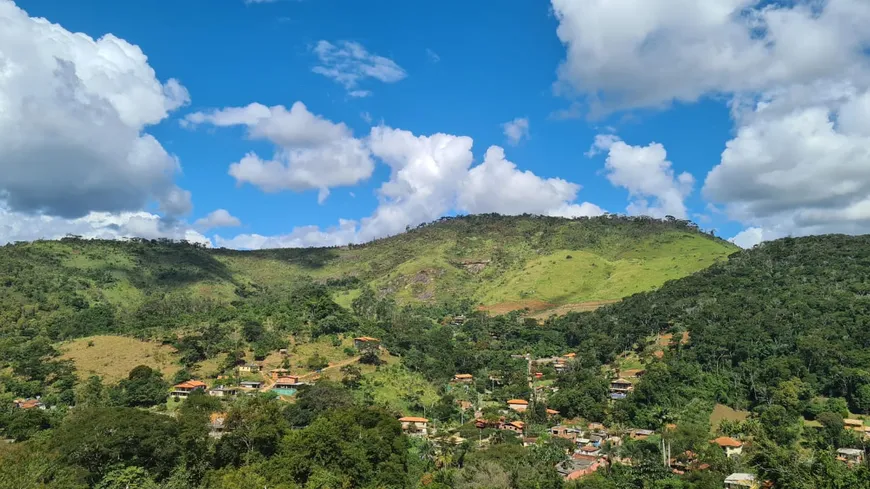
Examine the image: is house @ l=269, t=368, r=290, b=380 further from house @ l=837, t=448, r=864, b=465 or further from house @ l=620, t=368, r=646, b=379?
house @ l=837, t=448, r=864, b=465

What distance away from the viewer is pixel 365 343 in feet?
249

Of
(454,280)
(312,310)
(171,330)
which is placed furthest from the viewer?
(454,280)

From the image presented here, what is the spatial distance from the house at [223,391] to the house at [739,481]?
47.6 metres

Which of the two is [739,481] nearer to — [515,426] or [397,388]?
[515,426]

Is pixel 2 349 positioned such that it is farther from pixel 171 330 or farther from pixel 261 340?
pixel 261 340

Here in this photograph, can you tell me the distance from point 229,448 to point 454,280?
118797 mm

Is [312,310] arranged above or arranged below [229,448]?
above

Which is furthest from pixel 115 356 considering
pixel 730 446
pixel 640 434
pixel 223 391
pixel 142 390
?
pixel 730 446

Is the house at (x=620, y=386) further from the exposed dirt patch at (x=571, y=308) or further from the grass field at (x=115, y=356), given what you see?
the grass field at (x=115, y=356)

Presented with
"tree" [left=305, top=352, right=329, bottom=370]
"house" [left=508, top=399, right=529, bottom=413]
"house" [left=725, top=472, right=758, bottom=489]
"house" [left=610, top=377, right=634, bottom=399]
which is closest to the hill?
"tree" [left=305, top=352, right=329, bottom=370]

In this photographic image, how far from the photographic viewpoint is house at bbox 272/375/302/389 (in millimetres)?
62844

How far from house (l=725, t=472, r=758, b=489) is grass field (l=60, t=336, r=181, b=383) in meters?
57.6

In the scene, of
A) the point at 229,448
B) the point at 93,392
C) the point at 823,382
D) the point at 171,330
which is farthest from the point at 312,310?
the point at 823,382

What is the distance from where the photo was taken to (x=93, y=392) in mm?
56000
